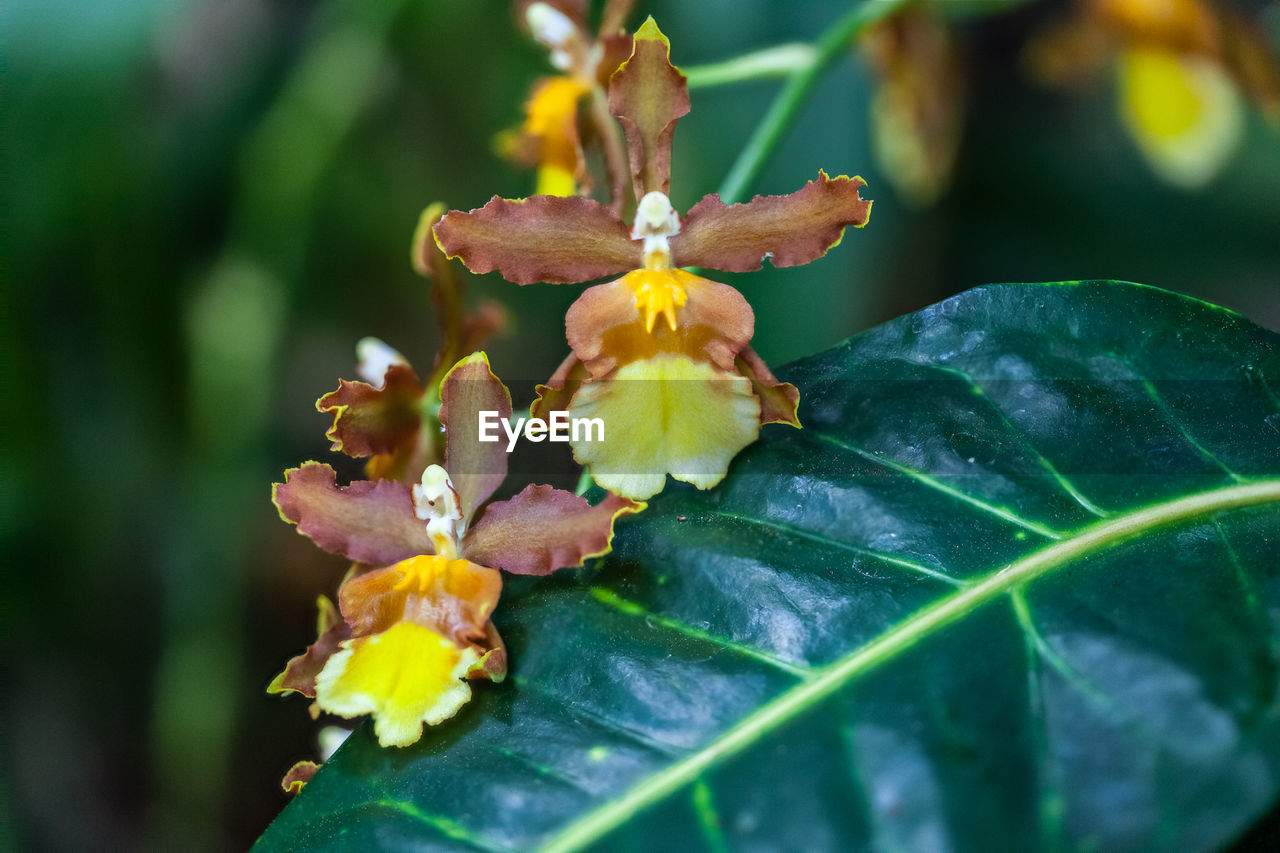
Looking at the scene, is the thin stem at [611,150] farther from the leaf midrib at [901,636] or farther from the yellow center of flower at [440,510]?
the leaf midrib at [901,636]

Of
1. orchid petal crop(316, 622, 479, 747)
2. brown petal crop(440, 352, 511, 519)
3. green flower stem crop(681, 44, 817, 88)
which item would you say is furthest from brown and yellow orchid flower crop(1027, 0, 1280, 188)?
orchid petal crop(316, 622, 479, 747)

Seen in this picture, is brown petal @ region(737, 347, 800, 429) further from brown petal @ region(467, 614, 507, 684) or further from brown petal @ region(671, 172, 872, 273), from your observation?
brown petal @ region(467, 614, 507, 684)

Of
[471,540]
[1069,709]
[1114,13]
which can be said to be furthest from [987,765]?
[1114,13]

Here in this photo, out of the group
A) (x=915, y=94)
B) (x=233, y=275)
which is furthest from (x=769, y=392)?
(x=233, y=275)

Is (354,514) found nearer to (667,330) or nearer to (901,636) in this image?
Answer: (667,330)

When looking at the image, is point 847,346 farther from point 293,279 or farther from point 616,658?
point 293,279

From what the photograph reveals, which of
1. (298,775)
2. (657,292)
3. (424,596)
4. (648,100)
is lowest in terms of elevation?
(298,775)

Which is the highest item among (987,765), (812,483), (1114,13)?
(1114,13)
